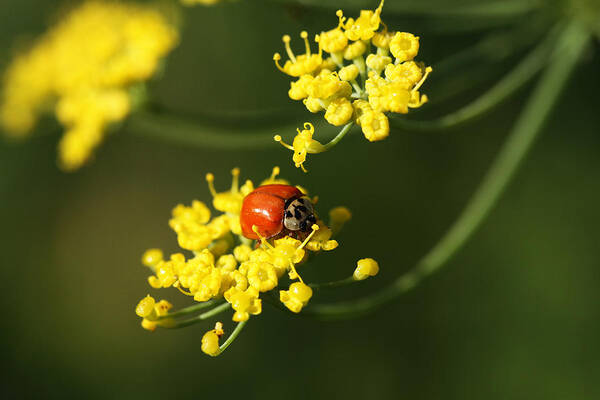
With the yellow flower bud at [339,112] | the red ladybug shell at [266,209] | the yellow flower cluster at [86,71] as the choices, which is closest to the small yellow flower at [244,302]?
the red ladybug shell at [266,209]

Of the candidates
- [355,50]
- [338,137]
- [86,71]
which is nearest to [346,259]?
[86,71]

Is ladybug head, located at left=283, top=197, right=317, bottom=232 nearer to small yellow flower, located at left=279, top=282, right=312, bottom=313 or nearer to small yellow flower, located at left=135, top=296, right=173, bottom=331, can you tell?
small yellow flower, located at left=279, top=282, right=312, bottom=313

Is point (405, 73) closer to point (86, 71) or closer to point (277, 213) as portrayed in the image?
point (277, 213)

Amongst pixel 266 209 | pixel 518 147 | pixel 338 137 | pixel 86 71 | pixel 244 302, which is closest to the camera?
pixel 338 137

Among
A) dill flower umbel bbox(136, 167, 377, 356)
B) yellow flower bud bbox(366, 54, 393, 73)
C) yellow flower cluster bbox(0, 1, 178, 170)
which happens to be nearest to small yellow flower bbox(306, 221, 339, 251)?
dill flower umbel bbox(136, 167, 377, 356)

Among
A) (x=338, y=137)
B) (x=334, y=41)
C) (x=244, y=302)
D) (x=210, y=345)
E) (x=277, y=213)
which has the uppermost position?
(x=334, y=41)

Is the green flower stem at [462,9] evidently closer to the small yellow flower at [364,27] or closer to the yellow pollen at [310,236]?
the small yellow flower at [364,27]
